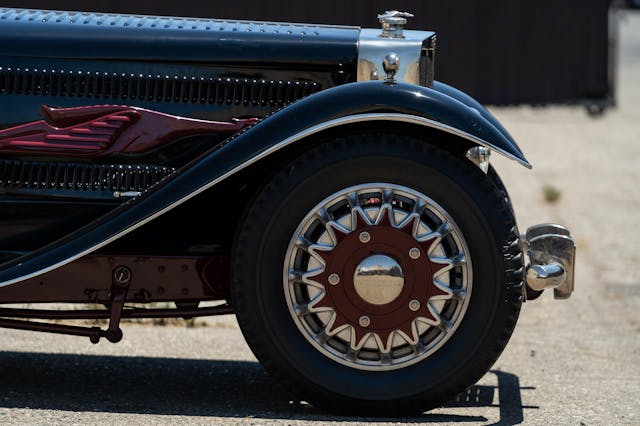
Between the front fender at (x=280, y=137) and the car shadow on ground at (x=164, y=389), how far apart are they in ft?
2.13

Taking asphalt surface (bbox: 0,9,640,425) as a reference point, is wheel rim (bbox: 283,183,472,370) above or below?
above

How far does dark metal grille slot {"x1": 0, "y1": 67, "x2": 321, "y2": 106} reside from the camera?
461 centimetres

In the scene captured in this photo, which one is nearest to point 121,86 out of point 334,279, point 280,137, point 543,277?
point 280,137

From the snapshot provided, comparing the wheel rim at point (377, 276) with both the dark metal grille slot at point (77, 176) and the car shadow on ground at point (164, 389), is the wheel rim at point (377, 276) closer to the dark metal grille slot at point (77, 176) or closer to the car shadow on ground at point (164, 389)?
the car shadow on ground at point (164, 389)

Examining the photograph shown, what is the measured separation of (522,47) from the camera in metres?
10.8

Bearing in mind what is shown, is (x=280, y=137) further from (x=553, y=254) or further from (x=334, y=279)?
(x=553, y=254)

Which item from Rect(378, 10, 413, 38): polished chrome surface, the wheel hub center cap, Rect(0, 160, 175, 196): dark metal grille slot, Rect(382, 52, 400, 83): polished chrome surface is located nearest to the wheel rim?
the wheel hub center cap

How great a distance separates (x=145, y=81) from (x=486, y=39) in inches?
250

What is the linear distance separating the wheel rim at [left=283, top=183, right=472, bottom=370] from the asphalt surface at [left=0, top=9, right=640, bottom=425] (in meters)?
0.29

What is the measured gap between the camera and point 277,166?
4371mm

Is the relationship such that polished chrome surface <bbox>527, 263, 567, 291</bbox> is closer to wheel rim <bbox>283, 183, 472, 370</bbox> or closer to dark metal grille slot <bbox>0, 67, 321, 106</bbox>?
wheel rim <bbox>283, 183, 472, 370</bbox>

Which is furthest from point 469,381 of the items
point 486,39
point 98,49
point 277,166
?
point 486,39

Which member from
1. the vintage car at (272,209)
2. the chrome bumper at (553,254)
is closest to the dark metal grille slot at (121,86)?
the vintage car at (272,209)

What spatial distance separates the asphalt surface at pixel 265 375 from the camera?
4387mm
